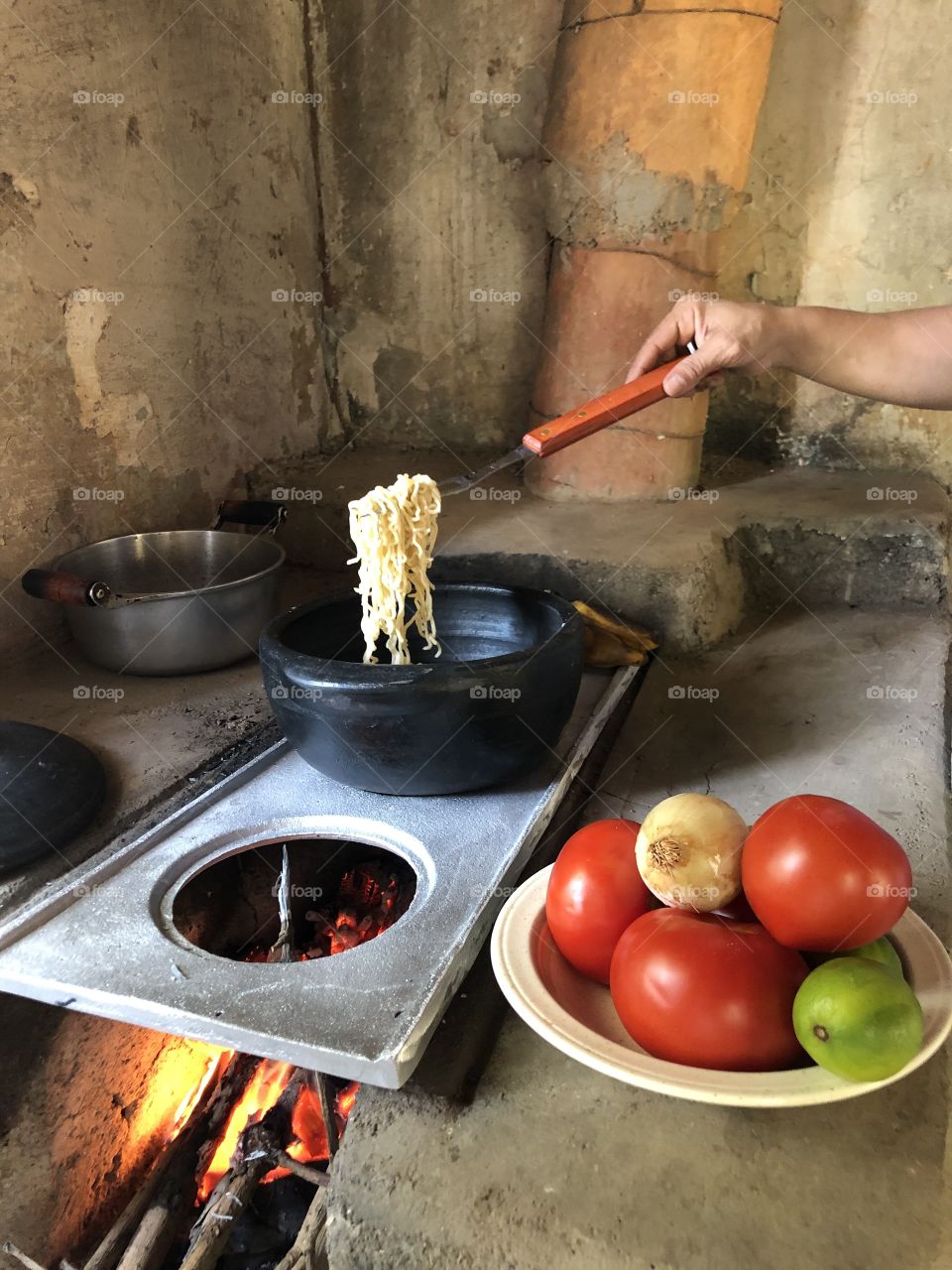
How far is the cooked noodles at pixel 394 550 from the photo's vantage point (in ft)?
6.02

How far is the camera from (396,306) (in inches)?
140

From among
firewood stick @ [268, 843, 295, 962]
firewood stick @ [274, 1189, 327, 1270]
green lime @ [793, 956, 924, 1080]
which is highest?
green lime @ [793, 956, 924, 1080]

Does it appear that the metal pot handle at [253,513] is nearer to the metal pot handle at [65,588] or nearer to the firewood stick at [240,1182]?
the metal pot handle at [65,588]

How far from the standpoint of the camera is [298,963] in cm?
140

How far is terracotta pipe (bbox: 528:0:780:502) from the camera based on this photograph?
8.39ft

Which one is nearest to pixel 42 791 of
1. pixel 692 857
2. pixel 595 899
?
pixel 595 899

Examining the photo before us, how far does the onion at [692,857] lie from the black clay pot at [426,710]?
53cm

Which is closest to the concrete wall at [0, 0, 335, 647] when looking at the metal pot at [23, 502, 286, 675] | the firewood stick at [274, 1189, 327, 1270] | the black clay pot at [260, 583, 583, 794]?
the metal pot at [23, 502, 286, 675]

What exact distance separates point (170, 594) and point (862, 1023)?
170cm

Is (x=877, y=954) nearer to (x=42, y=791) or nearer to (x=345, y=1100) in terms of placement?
(x=345, y=1100)

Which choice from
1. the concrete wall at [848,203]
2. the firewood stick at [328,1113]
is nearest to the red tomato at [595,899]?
the firewood stick at [328,1113]

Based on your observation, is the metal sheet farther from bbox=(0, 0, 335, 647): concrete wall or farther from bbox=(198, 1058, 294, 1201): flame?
bbox=(0, 0, 335, 647): concrete wall

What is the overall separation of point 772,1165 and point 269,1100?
113 centimetres

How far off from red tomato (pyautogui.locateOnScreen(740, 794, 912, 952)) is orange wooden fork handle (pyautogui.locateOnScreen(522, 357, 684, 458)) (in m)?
1.06
